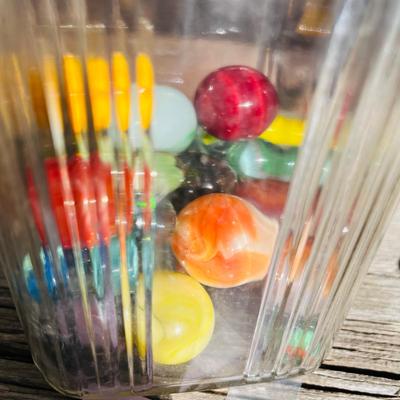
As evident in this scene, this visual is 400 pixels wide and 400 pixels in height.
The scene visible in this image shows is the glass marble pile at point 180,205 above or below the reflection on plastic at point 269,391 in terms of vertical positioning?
above

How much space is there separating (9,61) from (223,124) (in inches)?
3.8

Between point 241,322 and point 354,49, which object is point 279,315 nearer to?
point 241,322

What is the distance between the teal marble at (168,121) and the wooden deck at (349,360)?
0.19 m

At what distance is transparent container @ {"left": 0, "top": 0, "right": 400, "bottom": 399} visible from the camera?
0.87 ft

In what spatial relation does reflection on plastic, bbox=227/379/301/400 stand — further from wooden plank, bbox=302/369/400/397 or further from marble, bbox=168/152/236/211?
marble, bbox=168/152/236/211

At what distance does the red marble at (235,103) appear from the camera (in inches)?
11.2

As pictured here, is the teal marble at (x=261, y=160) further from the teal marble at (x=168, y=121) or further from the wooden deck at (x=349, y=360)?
the wooden deck at (x=349, y=360)

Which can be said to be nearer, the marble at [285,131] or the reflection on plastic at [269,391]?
the marble at [285,131]

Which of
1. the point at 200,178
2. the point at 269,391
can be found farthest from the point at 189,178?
the point at 269,391

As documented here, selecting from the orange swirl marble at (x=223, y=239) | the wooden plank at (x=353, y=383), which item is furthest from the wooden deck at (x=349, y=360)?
the orange swirl marble at (x=223, y=239)

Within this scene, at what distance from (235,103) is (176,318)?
13 cm

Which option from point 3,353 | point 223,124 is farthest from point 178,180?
point 3,353

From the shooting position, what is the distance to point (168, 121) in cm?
28

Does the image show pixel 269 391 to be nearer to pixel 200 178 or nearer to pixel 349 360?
pixel 349 360
